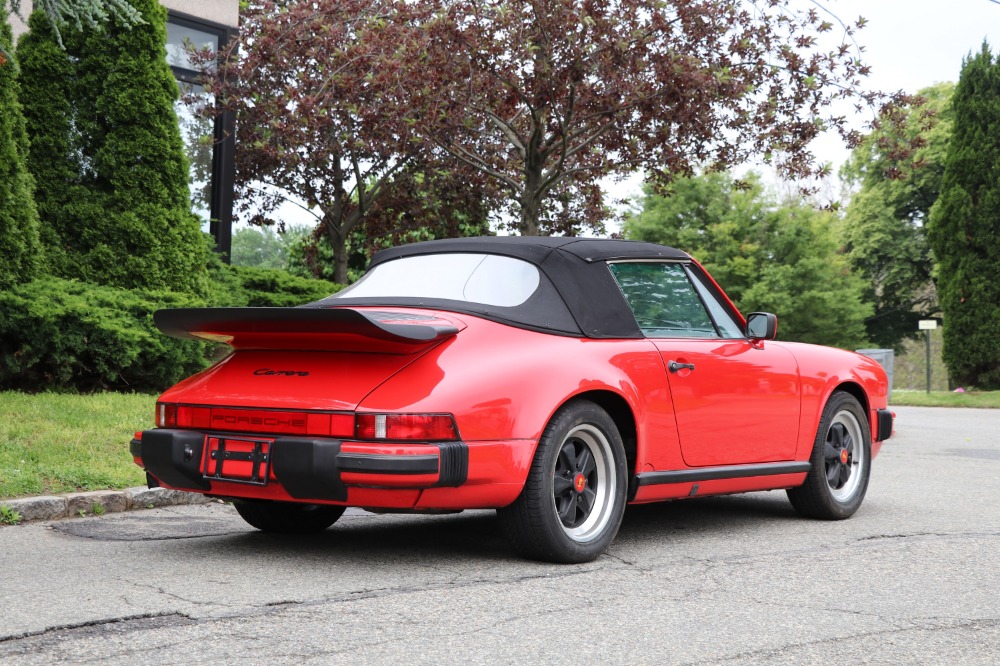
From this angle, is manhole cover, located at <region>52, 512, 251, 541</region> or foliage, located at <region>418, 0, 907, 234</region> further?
foliage, located at <region>418, 0, 907, 234</region>

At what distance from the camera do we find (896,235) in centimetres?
4916

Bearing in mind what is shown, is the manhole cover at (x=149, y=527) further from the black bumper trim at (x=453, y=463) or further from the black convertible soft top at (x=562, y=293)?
the black bumper trim at (x=453, y=463)

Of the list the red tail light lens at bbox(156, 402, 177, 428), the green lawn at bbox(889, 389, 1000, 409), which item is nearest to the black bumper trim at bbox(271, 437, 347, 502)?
the red tail light lens at bbox(156, 402, 177, 428)

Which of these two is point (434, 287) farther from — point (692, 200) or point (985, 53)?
point (692, 200)

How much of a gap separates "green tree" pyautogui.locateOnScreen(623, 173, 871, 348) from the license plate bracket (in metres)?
39.7

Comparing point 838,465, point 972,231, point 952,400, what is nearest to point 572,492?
point 838,465

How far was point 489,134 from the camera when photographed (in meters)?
16.6

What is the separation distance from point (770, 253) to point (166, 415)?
138 ft

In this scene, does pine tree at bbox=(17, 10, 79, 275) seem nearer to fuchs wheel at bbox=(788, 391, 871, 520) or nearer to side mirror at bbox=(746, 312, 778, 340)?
side mirror at bbox=(746, 312, 778, 340)

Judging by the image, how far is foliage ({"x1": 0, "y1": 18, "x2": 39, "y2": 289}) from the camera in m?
10.6

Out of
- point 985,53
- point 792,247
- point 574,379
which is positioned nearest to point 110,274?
point 574,379

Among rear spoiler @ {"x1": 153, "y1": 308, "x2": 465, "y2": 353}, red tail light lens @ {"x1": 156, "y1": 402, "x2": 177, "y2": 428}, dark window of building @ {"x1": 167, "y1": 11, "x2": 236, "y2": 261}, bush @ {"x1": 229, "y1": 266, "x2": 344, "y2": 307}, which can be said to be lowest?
red tail light lens @ {"x1": 156, "y1": 402, "x2": 177, "y2": 428}

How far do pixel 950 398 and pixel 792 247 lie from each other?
18762 millimetres

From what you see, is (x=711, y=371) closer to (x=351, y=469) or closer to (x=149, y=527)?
(x=351, y=469)
